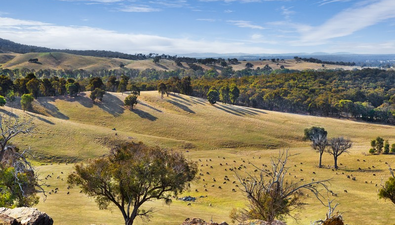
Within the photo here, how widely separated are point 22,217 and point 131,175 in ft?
31.2

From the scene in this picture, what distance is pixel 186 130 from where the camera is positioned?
94.9m

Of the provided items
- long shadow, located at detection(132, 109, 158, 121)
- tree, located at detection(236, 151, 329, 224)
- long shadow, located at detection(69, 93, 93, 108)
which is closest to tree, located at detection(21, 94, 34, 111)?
long shadow, located at detection(69, 93, 93, 108)

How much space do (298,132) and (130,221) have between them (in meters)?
85.8

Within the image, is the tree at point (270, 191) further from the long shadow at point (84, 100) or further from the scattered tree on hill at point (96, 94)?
the long shadow at point (84, 100)

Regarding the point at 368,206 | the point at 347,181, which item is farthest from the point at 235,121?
the point at 368,206

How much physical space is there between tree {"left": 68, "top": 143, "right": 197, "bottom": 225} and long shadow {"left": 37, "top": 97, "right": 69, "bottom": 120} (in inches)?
3312

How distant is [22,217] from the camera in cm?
1210

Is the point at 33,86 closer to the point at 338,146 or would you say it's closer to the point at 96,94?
the point at 96,94

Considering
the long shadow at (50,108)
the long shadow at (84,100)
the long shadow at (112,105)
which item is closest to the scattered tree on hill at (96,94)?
the long shadow at (84,100)

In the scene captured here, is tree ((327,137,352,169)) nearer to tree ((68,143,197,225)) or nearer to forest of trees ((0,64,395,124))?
tree ((68,143,197,225))

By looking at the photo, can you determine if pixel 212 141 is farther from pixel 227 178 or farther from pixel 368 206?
pixel 368 206

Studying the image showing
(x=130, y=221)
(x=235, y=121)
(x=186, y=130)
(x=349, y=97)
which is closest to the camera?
(x=130, y=221)

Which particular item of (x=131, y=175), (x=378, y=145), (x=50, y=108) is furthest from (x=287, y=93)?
(x=131, y=175)

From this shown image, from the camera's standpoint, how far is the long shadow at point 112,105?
106181mm
